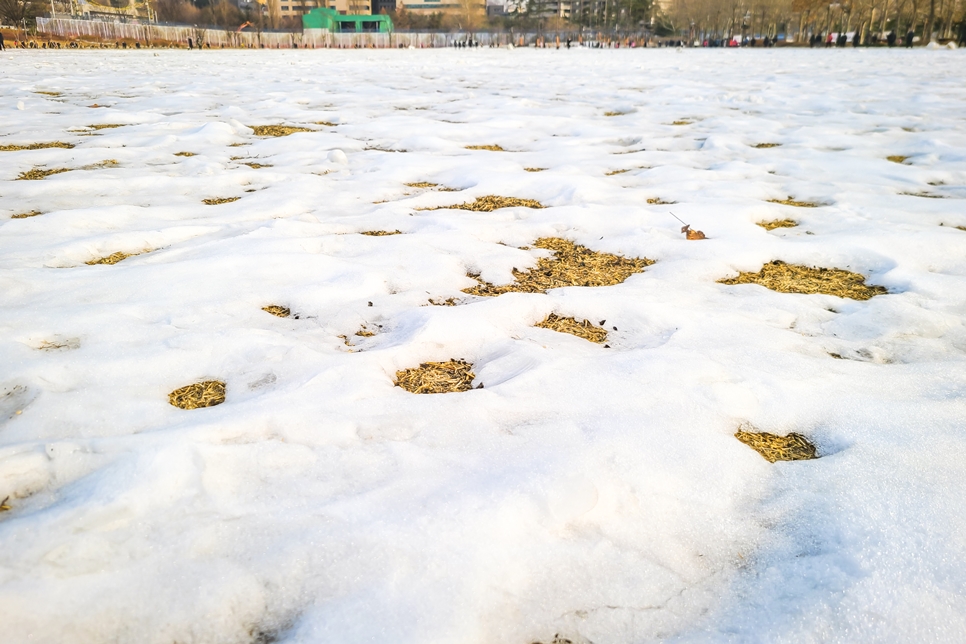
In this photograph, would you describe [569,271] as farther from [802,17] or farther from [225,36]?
[802,17]

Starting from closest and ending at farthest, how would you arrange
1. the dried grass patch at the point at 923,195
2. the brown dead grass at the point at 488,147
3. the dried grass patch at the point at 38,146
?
the dried grass patch at the point at 923,195 → the dried grass patch at the point at 38,146 → the brown dead grass at the point at 488,147

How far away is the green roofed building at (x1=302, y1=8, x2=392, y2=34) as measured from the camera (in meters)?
62.9

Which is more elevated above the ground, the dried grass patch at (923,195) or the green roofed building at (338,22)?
the green roofed building at (338,22)

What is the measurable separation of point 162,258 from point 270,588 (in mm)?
2321

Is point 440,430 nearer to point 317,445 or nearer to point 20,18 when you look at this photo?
point 317,445

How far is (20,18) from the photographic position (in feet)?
121

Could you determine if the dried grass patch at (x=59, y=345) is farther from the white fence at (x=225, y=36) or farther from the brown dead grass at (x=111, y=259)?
the white fence at (x=225, y=36)

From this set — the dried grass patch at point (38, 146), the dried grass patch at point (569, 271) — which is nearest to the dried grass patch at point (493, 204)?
the dried grass patch at point (569, 271)

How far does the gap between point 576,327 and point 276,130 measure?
6.16 metres

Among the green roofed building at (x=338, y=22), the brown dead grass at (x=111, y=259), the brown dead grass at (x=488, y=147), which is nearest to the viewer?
the brown dead grass at (x=111, y=259)

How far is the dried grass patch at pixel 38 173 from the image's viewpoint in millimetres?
4448

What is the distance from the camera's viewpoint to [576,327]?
2.35 m

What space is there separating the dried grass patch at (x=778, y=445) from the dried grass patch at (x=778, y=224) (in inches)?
94.3

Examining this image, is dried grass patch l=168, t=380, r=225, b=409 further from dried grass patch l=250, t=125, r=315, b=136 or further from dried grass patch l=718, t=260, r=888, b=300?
dried grass patch l=250, t=125, r=315, b=136
